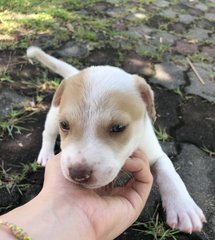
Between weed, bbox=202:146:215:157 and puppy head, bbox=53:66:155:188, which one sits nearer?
puppy head, bbox=53:66:155:188

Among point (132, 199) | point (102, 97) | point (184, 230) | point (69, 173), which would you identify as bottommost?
point (184, 230)

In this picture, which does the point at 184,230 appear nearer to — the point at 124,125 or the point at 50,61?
the point at 124,125

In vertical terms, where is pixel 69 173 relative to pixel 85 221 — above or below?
above

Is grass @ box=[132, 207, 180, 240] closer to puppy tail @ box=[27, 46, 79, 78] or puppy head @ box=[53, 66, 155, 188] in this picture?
puppy head @ box=[53, 66, 155, 188]

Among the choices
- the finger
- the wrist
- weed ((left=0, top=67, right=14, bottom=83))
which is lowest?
weed ((left=0, top=67, right=14, bottom=83))

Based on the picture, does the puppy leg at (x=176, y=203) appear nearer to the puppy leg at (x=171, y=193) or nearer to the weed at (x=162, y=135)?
the puppy leg at (x=171, y=193)

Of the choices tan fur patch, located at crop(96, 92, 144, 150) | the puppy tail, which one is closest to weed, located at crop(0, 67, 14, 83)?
the puppy tail

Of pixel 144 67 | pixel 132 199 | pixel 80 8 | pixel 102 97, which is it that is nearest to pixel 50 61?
pixel 144 67

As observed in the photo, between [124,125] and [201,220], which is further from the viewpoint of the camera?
[201,220]
